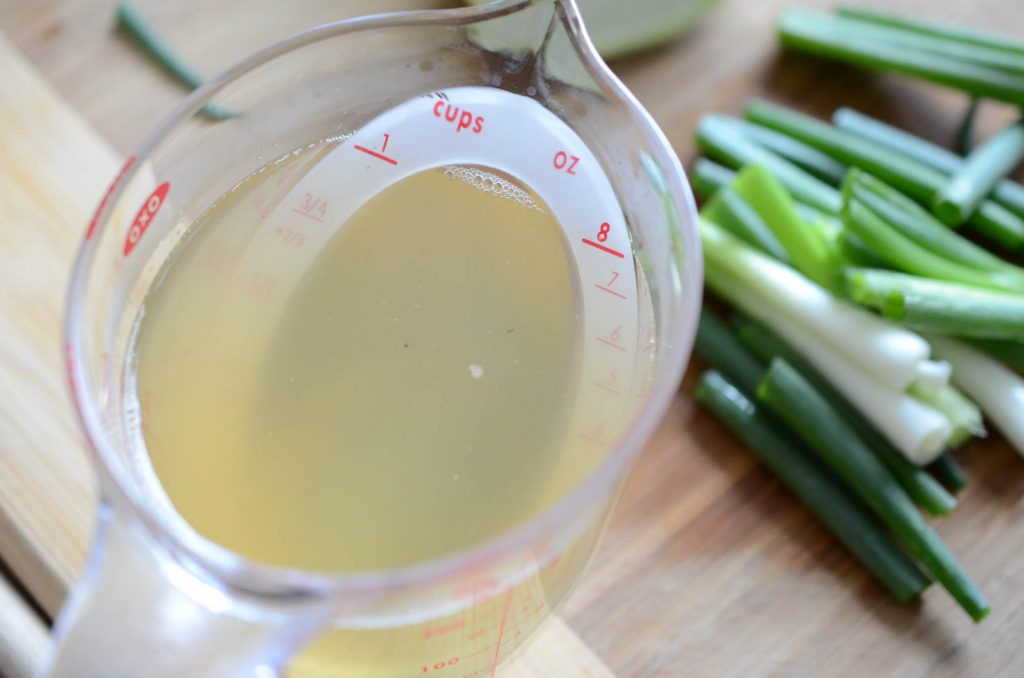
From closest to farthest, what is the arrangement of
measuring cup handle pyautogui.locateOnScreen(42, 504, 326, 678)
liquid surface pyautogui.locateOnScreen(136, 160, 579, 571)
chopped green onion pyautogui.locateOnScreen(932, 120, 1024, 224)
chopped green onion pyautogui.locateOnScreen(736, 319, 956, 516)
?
measuring cup handle pyautogui.locateOnScreen(42, 504, 326, 678) → liquid surface pyautogui.locateOnScreen(136, 160, 579, 571) → chopped green onion pyautogui.locateOnScreen(736, 319, 956, 516) → chopped green onion pyautogui.locateOnScreen(932, 120, 1024, 224)

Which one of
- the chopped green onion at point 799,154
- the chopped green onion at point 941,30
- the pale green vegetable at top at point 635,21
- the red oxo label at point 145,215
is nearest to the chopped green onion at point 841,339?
the chopped green onion at point 799,154

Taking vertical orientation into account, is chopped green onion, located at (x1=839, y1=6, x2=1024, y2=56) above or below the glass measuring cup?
below

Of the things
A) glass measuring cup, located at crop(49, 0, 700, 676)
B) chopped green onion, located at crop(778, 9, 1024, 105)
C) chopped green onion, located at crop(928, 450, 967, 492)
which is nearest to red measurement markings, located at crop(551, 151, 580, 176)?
glass measuring cup, located at crop(49, 0, 700, 676)

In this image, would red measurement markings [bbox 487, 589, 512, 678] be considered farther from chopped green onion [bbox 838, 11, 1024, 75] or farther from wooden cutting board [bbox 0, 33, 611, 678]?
chopped green onion [bbox 838, 11, 1024, 75]

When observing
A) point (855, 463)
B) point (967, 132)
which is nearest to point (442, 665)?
point (855, 463)

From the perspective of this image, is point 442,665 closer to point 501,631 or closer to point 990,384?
point 501,631

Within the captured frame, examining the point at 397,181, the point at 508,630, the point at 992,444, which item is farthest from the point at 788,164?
the point at 508,630

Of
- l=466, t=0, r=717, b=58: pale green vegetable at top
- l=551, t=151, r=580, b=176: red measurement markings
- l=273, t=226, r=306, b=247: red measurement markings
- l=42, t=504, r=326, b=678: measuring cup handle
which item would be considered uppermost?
l=273, t=226, r=306, b=247: red measurement markings

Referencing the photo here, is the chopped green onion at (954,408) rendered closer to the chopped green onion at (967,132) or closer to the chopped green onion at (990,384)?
the chopped green onion at (990,384)
